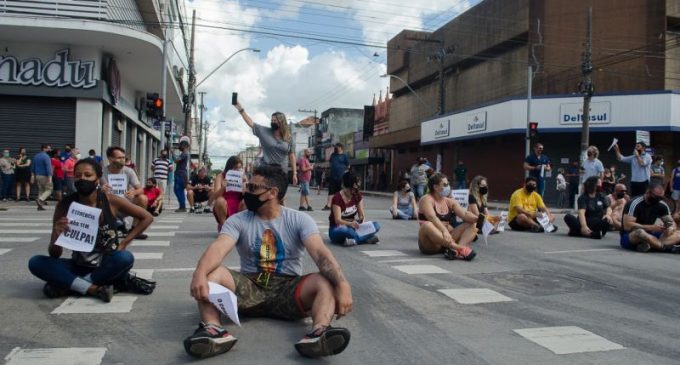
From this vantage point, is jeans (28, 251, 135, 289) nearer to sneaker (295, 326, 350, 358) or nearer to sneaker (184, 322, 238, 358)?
sneaker (184, 322, 238, 358)

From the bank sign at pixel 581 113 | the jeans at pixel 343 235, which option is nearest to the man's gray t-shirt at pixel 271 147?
the jeans at pixel 343 235

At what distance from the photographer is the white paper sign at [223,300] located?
3906 millimetres

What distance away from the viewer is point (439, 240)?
27.2 ft

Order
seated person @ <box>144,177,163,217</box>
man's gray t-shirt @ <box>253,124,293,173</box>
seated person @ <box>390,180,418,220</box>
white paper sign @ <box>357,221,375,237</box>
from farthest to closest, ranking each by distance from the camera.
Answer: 1. seated person @ <box>390,180,418,220</box>
2. seated person @ <box>144,177,163,217</box>
3. white paper sign @ <box>357,221,375,237</box>
4. man's gray t-shirt @ <box>253,124,293,173</box>

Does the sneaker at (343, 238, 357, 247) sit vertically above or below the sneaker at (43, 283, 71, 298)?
above

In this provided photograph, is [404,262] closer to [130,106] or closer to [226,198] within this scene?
[226,198]

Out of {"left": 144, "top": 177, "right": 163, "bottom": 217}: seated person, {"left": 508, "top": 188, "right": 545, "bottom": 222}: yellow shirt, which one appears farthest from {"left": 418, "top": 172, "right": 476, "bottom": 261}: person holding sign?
{"left": 144, "top": 177, "right": 163, "bottom": 217}: seated person

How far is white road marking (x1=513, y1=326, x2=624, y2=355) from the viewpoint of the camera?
4.17 meters

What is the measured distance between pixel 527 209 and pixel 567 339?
8.29 meters

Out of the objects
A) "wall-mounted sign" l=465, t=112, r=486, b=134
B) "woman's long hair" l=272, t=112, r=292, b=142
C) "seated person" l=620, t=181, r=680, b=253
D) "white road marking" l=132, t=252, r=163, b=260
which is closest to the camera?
"white road marking" l=132, t=252, r=163, b=260

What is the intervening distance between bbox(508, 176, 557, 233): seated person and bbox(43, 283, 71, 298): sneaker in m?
9.23

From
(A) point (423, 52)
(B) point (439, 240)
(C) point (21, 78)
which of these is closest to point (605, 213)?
(B) point (439, 240)

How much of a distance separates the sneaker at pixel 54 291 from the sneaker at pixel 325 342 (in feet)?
9.16

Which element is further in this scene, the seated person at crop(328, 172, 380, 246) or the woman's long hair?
the seated person at crop(328, 172, 380, 246)
